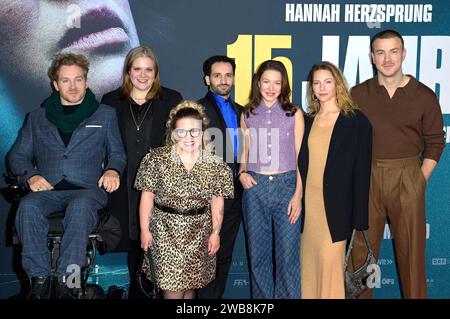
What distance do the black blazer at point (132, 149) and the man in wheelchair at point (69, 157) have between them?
0.53 feet

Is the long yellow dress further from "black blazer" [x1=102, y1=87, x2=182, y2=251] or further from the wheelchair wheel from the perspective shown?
the wheelchair wheel

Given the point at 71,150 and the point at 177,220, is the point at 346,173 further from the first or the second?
the point at 71,150

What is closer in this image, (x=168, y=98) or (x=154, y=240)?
(x=154, y=240)

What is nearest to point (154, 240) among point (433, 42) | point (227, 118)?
point (227, 118)

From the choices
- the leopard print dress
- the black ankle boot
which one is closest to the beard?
the leopard print dress

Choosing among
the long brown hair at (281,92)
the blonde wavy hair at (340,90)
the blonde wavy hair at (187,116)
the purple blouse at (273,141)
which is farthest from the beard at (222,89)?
the blonde wavy hair at (340,90)

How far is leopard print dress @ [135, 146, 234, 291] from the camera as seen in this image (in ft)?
12.6

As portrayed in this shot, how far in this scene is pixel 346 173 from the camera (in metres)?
4.06

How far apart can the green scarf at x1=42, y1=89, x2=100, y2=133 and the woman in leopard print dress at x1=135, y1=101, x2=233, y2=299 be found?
29.2 inches

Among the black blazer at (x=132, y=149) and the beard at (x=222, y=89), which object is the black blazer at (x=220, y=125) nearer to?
the beard at (x=222, y=89)

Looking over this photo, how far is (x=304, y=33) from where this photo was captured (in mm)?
5125

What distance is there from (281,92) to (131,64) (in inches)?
48.8
